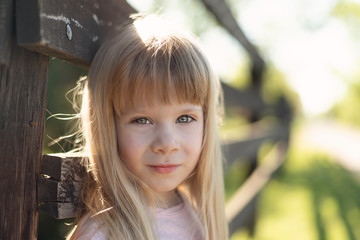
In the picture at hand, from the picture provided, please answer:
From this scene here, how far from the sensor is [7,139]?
3.26 feet

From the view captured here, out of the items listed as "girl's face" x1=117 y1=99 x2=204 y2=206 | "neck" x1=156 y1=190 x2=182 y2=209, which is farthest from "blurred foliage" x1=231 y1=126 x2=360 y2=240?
"girl's face" x1=117 y1=99 x2=204 y2=206

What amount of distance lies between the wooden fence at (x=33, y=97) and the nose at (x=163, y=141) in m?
0.28

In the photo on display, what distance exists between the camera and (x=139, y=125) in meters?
1.48

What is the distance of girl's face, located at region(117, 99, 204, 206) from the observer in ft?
4.82

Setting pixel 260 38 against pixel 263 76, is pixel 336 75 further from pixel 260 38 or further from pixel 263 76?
pixel 263 76

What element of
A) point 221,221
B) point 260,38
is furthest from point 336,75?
point 221,221

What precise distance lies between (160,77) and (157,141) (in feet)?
0.75

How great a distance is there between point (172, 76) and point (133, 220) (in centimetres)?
53

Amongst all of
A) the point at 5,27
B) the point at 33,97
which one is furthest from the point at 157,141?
the point at 5,27

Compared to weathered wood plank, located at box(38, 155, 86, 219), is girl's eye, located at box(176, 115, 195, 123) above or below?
above

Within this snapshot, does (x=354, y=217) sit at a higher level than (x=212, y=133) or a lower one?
lower

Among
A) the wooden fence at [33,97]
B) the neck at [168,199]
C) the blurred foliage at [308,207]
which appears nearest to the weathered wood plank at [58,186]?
the wooden fence at [33,97]

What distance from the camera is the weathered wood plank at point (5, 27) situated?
2.96 ft

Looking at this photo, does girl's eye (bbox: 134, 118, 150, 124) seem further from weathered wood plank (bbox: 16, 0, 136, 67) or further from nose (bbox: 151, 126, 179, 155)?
weathered wood plank (bbox: 16, 0, 136, 67)
